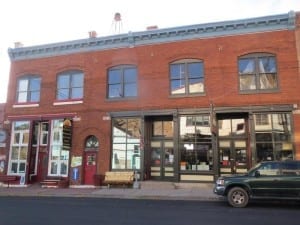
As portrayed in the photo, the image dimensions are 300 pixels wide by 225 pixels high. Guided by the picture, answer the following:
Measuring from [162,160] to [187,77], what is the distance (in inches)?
213

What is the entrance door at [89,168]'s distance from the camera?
21.0m

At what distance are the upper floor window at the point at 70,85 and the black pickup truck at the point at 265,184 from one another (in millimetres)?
13043

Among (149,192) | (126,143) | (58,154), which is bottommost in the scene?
(149,192)

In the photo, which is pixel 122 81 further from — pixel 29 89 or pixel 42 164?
pixel 42 164

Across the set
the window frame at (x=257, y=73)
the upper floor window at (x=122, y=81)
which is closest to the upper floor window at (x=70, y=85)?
the upper floor window at (x=122, y=81)

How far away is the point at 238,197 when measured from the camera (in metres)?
13.0

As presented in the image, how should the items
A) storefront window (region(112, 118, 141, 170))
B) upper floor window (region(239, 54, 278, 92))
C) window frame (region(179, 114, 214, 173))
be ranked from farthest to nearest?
storefront window (region(112, 118, 141, 170)) < window frame (region(179, 114, 214, 173)) < upper floor window (region(239, 54, 278, 92))

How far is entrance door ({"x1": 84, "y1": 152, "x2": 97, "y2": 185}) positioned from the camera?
21.0 m

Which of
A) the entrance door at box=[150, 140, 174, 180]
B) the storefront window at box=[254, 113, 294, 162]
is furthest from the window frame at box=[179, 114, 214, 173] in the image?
the storefront window at box=[254, 113, 294, 162]

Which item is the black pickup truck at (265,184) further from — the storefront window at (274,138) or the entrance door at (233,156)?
the entrance door at (233,156)

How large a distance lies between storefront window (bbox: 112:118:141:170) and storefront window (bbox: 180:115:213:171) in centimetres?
288

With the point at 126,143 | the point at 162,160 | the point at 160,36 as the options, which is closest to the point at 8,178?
the point at 126,143

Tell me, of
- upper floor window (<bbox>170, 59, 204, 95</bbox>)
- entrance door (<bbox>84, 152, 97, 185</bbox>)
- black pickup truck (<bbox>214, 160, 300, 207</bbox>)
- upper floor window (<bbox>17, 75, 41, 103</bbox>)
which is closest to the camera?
black pickup truck (<bbox>214, 160, 300, 207</bbox>)

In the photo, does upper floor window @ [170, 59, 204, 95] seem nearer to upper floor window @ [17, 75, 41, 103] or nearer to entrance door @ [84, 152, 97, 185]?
entrance door @ [84, 152, 97, 185]
